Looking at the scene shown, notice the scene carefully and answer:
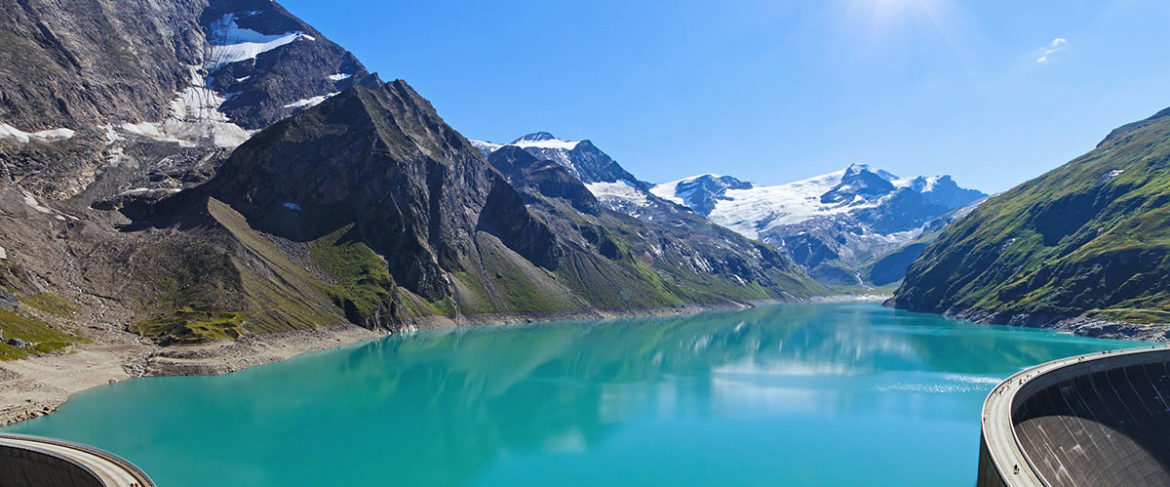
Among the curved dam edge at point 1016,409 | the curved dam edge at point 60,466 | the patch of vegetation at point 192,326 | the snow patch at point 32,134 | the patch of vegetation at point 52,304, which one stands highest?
the snow patch at point 32,134

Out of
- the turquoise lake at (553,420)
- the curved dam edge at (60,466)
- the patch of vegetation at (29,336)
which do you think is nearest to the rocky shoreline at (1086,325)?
the turquoise lake at (553,420)

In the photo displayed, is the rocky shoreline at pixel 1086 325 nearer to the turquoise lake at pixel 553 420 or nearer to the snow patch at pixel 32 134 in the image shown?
the turquoise lake at pixel 553 420

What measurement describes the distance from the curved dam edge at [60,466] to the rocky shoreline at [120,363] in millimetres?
29962

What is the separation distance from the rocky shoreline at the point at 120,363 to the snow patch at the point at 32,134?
120887 mm

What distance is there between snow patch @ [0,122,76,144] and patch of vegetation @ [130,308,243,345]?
113 m

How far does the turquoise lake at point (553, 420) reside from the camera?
5103 centimetres

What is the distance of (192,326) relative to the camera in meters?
106

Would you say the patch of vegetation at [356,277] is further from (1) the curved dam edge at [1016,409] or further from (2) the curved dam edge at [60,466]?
(1) the curved dam edge at [1016,409]

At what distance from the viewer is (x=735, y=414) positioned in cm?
7388

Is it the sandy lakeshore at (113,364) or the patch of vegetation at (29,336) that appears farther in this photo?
the patch of vegetation at (29,336)

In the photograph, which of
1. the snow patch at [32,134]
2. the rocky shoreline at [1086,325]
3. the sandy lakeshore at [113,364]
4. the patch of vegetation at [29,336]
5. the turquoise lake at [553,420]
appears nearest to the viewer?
the turquoise lake at [553,420]

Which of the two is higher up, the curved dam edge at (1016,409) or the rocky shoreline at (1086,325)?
the curved dam edge at (1016,409)

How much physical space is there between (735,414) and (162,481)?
5946 centimetres

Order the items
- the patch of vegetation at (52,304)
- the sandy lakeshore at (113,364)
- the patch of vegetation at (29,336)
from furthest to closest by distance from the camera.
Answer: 1. the patch of vegetation at (52,304)
2. the patch of vegetation at (29,336)
3. the sandy lakeshore at (113,364)
